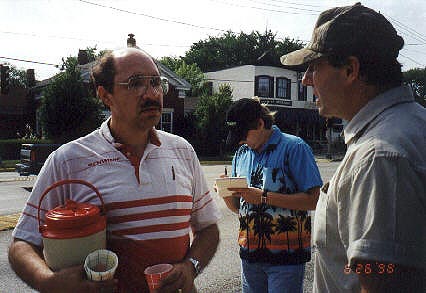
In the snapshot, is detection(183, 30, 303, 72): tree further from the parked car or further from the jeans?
the jeans

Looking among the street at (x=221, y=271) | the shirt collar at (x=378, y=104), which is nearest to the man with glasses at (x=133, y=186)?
the shirt collar at (x=378, y=104)

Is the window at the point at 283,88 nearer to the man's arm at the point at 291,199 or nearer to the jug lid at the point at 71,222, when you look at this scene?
the man's arm at the point at 291,199

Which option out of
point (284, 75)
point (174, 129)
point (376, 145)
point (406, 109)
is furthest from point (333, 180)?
point (284, 75)

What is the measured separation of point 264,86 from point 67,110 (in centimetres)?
2381

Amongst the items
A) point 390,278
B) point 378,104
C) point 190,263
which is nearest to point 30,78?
point 190,263

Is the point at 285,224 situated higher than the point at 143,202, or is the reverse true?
the point at 143,202

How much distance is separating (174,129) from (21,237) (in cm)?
3308

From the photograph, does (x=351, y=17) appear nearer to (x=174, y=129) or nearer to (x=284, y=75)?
(x=174, y=129)

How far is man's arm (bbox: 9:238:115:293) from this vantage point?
1.91 meters

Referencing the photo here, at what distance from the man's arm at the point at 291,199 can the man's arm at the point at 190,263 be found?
2.35 feet

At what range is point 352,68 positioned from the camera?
5.92ft

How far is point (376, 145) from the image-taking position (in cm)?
153

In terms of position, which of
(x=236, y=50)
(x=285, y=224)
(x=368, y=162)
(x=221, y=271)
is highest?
(x=236, y=50)
